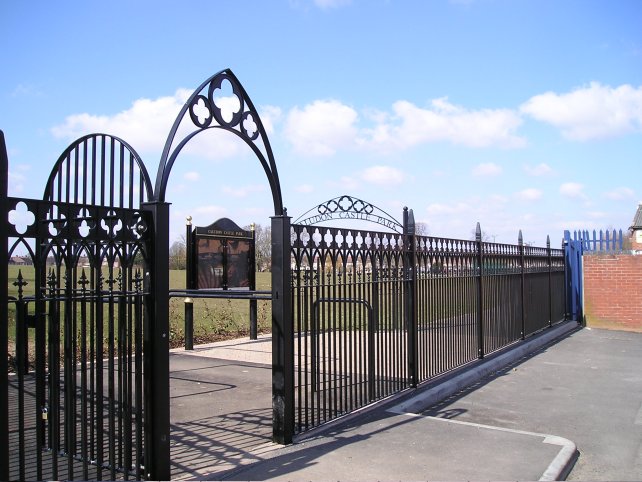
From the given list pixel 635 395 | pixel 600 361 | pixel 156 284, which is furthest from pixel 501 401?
pixel 156 284

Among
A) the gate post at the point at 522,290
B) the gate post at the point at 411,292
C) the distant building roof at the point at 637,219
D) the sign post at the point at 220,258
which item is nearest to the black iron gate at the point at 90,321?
the gate post at the point at 411,292

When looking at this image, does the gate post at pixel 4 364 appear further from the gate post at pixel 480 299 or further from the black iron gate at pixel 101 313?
the gate post at pixel 480 299

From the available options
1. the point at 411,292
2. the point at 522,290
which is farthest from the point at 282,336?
the point at 522,290

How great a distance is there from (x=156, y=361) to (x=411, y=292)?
4511 millimetres

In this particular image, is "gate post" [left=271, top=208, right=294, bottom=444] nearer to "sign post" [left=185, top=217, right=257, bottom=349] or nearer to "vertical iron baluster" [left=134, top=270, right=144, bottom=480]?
"vertical iron baluster" [left=134, top=270, right=144, bottom=480]

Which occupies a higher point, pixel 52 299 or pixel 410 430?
pixel 52 299

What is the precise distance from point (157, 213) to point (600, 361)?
969 centimetres

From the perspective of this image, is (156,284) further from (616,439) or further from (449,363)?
(449,363)

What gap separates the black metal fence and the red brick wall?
5.48 meters

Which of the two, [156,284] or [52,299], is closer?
[52,299]

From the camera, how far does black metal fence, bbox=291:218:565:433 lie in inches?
234

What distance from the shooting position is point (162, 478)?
13.4 ft

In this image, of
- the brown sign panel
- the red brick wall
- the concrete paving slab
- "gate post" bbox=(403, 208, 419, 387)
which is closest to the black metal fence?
"gate post" bbox=(403, 208, 419, 387)

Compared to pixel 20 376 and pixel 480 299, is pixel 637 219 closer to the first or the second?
pixel 480 299
